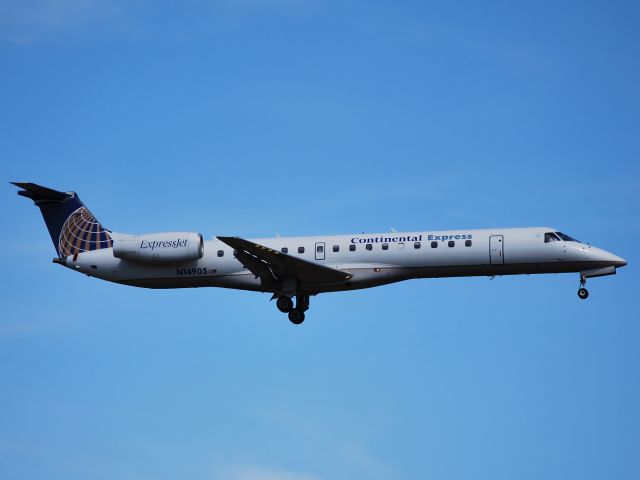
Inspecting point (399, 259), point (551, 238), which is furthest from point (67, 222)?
point (551, 238)

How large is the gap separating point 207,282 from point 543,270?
36.9 ft

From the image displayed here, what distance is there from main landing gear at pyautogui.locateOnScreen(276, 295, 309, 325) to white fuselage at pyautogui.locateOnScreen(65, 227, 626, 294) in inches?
25.0

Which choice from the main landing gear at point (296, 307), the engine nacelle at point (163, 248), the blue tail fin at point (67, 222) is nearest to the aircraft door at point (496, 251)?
the main landing gear at point (296, 307)

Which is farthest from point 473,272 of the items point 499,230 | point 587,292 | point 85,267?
point 85,267

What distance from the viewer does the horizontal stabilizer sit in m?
38.0

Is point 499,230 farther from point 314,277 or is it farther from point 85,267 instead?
point 85,267

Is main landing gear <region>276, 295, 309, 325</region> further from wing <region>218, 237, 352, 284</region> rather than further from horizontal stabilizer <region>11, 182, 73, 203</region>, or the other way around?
horizontal stabilizer <region>11, 182, 73, 203</region>

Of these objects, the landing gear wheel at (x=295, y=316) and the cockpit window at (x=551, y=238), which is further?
the landing gear wheel at (x=295, y=316)

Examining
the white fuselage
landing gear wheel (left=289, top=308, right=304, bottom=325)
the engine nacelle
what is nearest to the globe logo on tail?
the white fuselage

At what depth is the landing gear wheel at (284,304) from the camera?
35938mm

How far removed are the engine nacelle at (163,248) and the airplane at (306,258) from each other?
0.03 m

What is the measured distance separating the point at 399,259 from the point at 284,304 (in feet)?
14.2

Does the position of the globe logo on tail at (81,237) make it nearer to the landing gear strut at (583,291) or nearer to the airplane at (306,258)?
the airplane at (306,258)

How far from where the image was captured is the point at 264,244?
36.5 m
